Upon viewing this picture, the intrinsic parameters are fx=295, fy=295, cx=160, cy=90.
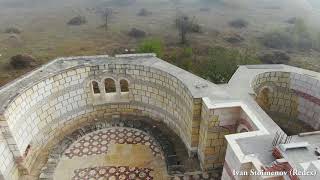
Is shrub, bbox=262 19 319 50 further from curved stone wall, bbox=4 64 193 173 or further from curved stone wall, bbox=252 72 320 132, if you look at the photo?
curved stone wall, bbox=4 64 193 173

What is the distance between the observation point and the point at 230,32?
3080cm

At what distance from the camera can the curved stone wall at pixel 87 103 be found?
13078mm

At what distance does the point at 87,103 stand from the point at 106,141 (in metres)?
2.38

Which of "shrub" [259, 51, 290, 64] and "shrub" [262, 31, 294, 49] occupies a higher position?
"shrub" [262, 31, 294, 49]

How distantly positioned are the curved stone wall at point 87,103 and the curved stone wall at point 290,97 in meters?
4.02

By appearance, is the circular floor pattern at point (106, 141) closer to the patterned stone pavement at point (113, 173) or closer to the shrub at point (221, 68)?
the patterned stone pavement at point (113, 173)

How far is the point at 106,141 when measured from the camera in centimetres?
1482

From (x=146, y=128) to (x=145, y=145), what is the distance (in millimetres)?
1105

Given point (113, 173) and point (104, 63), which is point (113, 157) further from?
point (104, 63)

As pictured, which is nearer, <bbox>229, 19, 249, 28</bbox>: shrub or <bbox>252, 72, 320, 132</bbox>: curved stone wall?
<bbox>252, 72, 320, 132</bbox>: curved stone wall

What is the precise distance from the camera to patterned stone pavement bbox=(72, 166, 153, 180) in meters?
13.0

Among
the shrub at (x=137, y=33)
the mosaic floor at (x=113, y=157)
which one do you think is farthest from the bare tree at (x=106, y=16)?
the mosaic floor at (x=113, y=157)

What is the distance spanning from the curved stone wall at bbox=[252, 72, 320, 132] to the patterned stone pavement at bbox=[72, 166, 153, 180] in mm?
6632

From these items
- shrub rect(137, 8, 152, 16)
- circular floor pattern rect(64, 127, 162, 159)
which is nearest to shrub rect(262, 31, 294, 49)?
shrub rect(137, 8, 152, 16)
